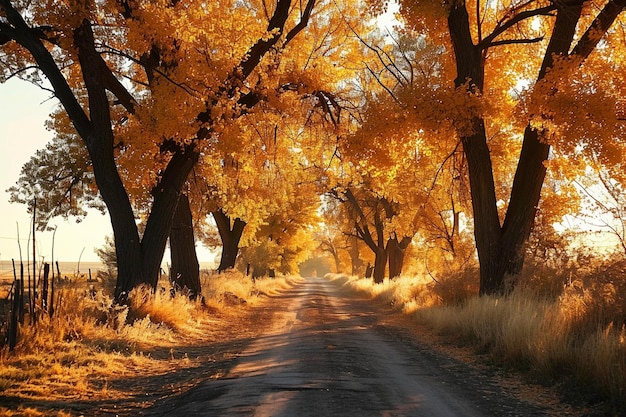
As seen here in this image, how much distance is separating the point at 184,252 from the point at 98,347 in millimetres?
8981

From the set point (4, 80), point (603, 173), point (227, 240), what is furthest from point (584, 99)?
point (227, 240)

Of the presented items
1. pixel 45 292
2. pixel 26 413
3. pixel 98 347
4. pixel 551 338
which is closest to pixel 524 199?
pixel 551 338

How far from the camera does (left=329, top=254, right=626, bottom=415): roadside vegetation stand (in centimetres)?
668

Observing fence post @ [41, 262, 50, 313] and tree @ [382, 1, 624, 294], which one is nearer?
fence post @ [41, 262, 50, 313]

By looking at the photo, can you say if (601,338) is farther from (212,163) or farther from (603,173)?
(212,163)

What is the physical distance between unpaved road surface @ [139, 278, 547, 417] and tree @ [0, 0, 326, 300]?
4.06m

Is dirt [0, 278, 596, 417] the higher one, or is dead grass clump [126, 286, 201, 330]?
dead grass clump [126, 286, 201, 330]

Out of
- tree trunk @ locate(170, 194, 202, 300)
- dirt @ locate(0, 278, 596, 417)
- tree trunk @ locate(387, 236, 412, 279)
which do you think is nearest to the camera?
dirt @ locate(0, 278, 596, 417)

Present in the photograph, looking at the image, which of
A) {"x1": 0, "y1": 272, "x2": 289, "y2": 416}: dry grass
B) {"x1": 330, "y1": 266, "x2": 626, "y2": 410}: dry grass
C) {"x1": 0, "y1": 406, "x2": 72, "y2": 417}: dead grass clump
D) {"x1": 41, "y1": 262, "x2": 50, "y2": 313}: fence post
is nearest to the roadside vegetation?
{"x1": 330, "y1": 266, "x2": 626, "y2": 410}: dry grass

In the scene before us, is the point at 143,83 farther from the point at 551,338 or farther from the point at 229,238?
the point at 229,238

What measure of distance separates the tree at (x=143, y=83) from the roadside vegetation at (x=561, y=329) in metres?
7.15

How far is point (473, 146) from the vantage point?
1357cm

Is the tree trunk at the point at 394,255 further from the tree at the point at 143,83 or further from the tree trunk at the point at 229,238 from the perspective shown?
the tree at the point at 143,83

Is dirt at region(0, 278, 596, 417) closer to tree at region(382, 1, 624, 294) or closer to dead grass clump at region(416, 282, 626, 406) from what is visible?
dead grass clump at region(416, 282, 626, 406)
